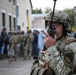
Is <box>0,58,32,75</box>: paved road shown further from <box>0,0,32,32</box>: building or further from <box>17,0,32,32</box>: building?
<box>17,0,32,32</box>: building

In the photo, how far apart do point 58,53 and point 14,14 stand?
102 feet

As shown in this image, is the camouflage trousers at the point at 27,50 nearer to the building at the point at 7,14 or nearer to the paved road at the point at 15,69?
the paved road at the point at 15,69

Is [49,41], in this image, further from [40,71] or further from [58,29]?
[40,71]

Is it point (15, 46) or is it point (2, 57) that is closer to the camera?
point (15, 46)

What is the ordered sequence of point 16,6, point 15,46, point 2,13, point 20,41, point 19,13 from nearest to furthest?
point 15,46
point 20,41
point 2,13
point 16,6
point 19,13

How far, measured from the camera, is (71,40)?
2789mm

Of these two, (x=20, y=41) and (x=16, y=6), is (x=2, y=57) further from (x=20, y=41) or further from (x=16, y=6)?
(x=16, y=6)

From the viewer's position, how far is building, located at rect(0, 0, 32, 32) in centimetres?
2914

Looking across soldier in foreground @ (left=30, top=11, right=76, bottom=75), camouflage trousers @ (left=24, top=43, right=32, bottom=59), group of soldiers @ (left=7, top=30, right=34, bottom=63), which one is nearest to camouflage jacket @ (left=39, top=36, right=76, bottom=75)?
soldier in foreground @ (left=30, top=11, right=76, bottom=75)

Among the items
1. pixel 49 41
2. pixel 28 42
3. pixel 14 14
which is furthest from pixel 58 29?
pixel 14 14

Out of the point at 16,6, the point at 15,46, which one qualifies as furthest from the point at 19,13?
the point at 15,46

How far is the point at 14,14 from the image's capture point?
3384 centimetres

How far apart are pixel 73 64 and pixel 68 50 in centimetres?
12

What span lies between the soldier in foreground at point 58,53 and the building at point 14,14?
24.0 metres
